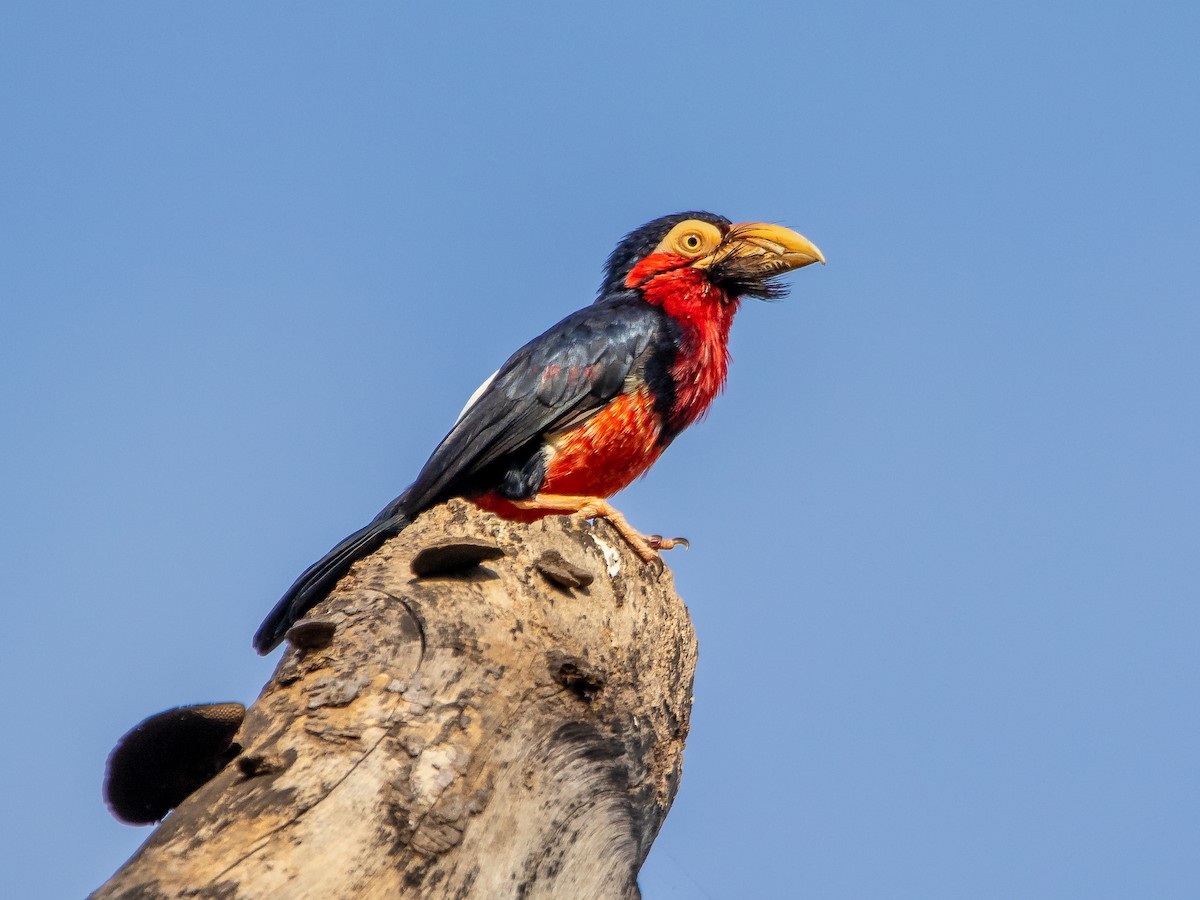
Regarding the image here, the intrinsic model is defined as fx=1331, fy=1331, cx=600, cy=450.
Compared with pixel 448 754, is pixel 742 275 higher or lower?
higher

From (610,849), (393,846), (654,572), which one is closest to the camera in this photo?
(393,846)

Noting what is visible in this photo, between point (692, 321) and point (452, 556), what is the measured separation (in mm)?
3224

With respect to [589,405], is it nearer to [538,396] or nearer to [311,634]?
[538,396]

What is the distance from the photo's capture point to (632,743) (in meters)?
3.86

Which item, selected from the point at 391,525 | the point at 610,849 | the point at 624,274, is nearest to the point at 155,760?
the point at 610,849

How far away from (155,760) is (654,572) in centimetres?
193

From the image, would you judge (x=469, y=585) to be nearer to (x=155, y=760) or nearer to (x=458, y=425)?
(x=155, y=760)

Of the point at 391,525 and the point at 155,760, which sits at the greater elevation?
the point at 391,525

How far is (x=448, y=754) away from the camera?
328 centimetres

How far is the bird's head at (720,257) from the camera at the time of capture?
7.02 m

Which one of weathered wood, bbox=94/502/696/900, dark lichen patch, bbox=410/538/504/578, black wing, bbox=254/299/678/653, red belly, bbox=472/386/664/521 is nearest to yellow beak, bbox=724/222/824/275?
black wing, bbox=254/299/678/653

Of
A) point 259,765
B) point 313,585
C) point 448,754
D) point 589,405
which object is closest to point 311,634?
point 259,765

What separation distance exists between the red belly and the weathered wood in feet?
6.10

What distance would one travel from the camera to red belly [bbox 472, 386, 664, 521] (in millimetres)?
6168
